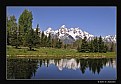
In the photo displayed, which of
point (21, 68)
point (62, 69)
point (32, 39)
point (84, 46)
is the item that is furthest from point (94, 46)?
point (21, 68)

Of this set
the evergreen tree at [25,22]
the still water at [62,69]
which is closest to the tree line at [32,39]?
the evergreen tree at [25,22]

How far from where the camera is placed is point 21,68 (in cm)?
634

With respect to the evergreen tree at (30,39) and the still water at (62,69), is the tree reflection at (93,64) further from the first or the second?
the evergreen tree at (30,39)

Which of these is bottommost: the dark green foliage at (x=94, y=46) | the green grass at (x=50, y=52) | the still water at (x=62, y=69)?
the still water at (x=62, y=69)

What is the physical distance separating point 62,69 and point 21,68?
1.14 feet

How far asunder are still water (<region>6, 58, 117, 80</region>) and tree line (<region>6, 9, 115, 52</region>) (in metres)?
0.11

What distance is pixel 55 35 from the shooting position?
6.33m

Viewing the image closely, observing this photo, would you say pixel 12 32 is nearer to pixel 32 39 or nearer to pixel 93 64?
pixel 32 39

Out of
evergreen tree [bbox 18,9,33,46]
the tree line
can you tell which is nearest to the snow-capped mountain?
the tree line

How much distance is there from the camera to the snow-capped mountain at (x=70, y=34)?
6.33 meters

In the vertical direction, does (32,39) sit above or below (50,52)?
above

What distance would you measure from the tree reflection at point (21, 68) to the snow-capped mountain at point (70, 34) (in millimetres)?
290
